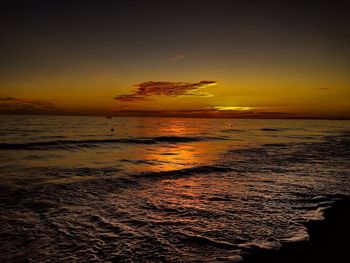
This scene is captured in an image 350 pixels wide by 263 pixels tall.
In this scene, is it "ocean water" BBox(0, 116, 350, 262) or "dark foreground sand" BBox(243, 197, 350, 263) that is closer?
"dark foreground sand" BBox(243, 197, 350, 263)

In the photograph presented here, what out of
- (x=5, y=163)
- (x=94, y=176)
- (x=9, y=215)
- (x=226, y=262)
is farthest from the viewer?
(x=5, y=163)

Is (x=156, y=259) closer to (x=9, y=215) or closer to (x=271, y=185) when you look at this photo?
(x=9, y=215)

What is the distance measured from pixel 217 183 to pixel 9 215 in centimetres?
693

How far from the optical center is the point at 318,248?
4816 millimetres

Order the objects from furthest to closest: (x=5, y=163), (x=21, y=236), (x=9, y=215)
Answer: (x=5, y=163) → (x=9, y=215) → (x=21, y=236)

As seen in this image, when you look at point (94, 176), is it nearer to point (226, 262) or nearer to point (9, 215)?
point (9, 215)

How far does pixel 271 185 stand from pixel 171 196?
3971 millimetres

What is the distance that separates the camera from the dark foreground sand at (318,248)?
447 centimetres

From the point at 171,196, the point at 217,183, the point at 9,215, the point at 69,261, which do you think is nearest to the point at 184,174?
the point at 217,183

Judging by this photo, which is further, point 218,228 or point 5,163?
point 5,163

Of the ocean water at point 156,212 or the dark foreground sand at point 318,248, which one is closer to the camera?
the dark foreground sand at point 318,248

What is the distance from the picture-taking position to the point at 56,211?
6973 mm

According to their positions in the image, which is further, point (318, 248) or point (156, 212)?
point (156, 212)

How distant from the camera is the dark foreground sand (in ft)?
14.7
